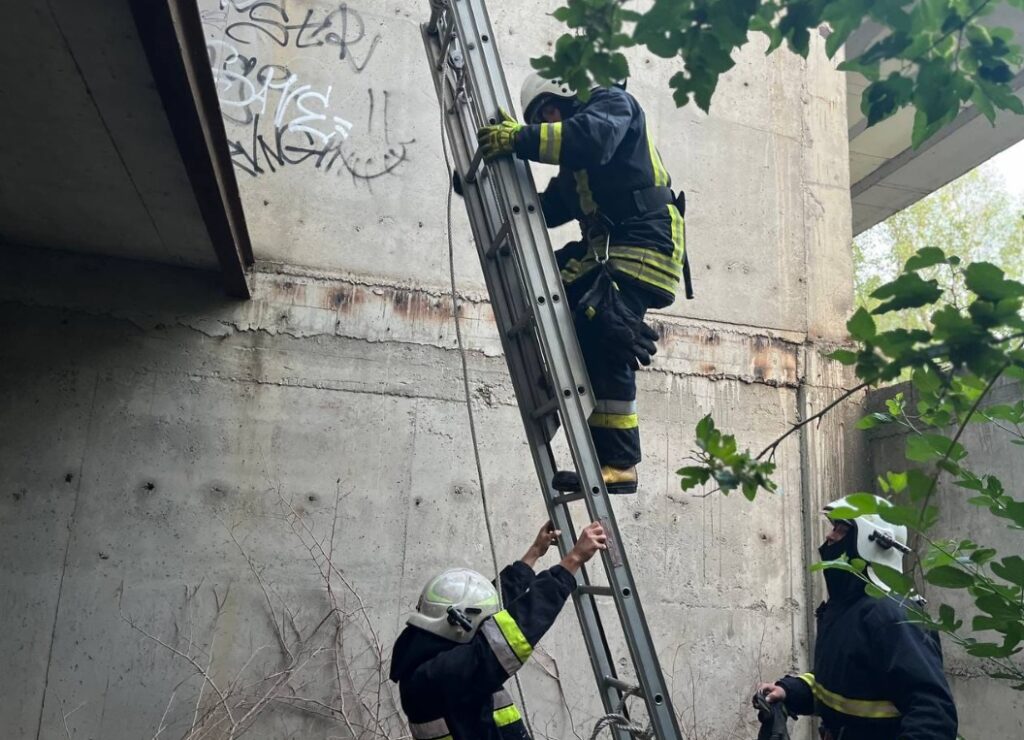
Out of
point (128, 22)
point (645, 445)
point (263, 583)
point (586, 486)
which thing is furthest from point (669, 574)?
point (128, 22)

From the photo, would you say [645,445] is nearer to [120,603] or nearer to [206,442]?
[206,442]

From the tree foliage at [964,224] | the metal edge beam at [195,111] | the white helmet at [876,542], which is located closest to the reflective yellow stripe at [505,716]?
the white helmet at [876,542]

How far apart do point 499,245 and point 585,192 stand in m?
0.38

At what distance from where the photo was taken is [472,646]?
261 cm

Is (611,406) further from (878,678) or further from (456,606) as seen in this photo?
(878,678)

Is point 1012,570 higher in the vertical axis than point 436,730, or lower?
higher

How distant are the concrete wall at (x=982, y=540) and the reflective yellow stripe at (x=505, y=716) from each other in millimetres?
3090

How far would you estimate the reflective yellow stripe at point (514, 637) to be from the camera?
256cm

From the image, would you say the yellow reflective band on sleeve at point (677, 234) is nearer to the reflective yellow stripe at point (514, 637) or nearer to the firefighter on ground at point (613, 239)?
the firefighter on ground at point (613, 239)

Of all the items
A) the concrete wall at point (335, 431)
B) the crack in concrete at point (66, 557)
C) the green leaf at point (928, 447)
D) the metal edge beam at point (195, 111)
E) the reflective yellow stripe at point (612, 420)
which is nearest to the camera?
the green leaf at point (928, 447)

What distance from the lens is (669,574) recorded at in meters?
5.07

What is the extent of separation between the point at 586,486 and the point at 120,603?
287 centimetres

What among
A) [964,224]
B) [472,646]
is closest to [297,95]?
[472,646]

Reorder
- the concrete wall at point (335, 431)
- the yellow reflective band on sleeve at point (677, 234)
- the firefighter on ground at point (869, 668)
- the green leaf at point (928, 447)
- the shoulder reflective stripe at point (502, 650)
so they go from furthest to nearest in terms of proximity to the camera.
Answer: the concrete wall at point (335, 431), the yellow reflective band on sleeve at point (677, 234), the firefighter on ground at point (869, 668), the shoulder reflective stripe at point (502, 650), the green leaf at point (928, 447)
